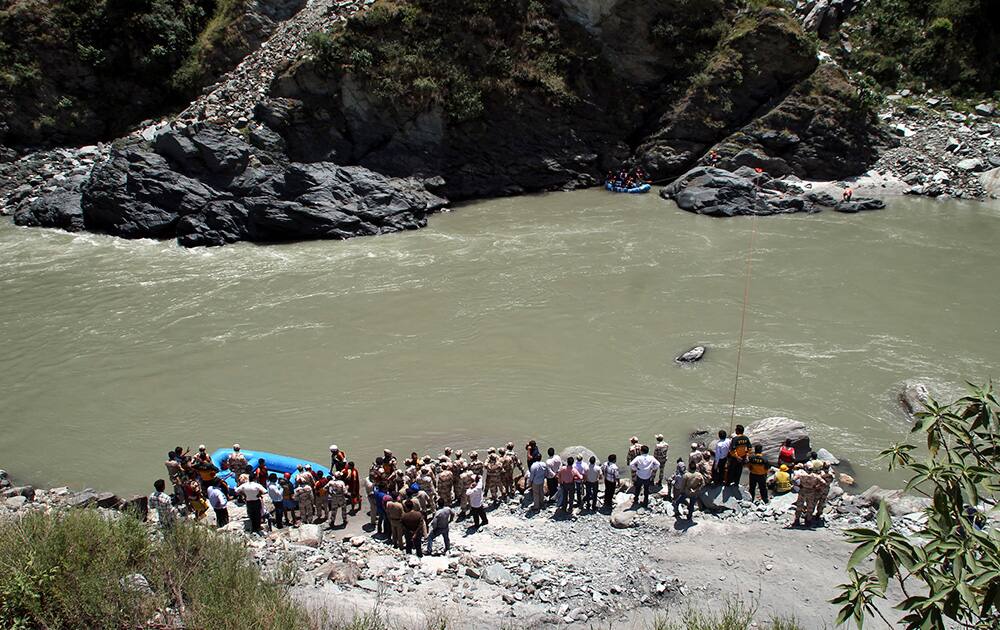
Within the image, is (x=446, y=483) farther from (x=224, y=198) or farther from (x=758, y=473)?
(x=224, y=198)

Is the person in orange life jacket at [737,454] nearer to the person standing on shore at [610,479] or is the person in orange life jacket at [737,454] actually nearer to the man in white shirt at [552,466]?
the person standing on shore at [610,479]

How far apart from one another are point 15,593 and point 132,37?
44078 millimetres

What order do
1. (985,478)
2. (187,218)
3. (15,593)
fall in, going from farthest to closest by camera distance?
(187,218), (15,593), (985,478)

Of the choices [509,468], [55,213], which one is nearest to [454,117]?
[55,213]

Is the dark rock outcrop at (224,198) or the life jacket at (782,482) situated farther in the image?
the dark rock outcrop at (224,198)

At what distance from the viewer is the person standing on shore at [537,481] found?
1339 centimetres

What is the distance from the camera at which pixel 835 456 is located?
15.5 meters

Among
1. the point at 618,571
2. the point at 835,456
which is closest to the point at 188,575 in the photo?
the point at 618,571

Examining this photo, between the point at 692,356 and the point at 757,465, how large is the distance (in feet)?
23.1

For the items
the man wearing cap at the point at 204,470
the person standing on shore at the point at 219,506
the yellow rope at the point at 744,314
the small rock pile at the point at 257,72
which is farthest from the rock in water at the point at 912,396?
the small rock pile at the point at 257,72

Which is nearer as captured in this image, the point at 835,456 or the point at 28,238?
the point at 835,456

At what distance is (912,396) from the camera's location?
56.7ft

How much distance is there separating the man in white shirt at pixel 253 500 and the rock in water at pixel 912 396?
1417cm

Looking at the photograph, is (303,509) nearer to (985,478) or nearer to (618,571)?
(618,571)
